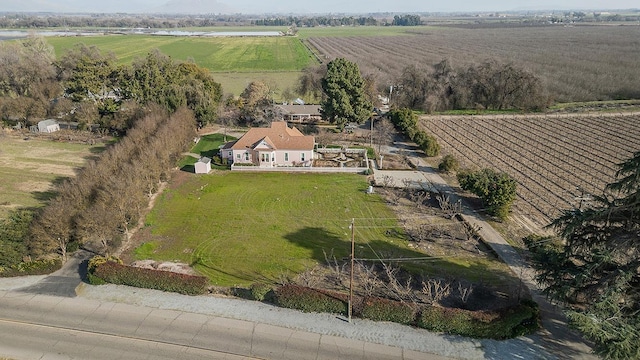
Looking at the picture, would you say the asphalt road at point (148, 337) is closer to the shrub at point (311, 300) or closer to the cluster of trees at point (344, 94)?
the shrub at point (311, 300)

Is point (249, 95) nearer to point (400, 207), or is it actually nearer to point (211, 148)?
point (211, 148)

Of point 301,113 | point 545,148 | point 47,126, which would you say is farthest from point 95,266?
point 545,148

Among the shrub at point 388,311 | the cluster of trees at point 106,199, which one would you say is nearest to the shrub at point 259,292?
the shrub at point 388,311

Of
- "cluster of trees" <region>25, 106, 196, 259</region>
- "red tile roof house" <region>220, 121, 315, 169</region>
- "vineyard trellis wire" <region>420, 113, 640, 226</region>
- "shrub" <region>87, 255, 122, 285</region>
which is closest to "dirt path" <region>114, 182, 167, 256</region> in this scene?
"cluster of trees" <region>25, 106, 196, 259</region>

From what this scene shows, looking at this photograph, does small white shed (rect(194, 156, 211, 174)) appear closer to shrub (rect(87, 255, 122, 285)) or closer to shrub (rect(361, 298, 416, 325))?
shrub (rect(87, 255, 122, 285))

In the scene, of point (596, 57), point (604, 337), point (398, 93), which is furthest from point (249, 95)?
point (596, 57)

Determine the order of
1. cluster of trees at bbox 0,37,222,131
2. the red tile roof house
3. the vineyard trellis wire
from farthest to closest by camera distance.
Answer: cluster of trees at bbox 0,37,222,131 → the red tile roof house → the vineyard trellis wire

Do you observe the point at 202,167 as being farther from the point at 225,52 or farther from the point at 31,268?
the point at 225,52
